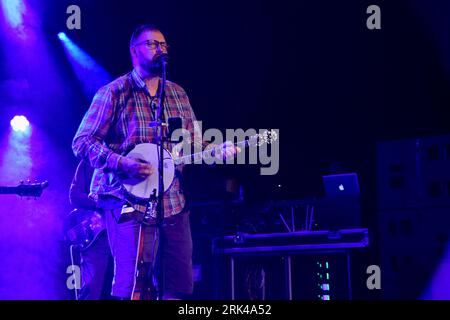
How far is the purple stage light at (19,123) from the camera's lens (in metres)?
6.08

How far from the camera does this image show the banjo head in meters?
3.86

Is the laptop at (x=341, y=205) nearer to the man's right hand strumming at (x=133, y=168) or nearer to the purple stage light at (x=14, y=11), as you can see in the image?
the man's right hand strumming at (x=133, y=168)

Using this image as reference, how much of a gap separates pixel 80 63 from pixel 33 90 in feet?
2.26

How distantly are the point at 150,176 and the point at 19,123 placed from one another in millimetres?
2782

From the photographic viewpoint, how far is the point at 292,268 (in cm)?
482

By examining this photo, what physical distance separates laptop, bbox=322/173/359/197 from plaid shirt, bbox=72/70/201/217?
1341 mm

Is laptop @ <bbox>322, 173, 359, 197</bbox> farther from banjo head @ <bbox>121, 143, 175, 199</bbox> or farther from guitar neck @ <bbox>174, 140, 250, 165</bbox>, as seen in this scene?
banjo head @ <bbox>121, 143, 175, 199</bbox>

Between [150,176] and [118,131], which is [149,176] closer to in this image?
[150,176]

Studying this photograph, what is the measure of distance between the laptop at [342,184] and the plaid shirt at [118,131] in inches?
52.8

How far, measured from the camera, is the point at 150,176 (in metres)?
3.86

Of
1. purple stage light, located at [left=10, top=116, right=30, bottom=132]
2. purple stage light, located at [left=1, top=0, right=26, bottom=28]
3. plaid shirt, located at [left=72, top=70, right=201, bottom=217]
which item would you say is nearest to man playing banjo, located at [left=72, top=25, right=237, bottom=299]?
plaid shirt, located at [left=72, top=70, right=201, bottom=217]
